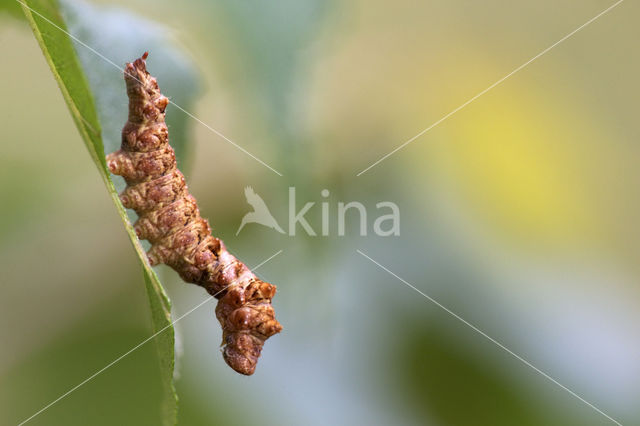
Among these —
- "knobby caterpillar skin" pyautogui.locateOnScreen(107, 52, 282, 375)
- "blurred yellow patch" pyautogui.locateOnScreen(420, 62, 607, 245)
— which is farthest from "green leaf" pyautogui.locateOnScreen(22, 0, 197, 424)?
"blurred yellow patch" pyautogui.locateOnScreen(420, 62, 607, 245)

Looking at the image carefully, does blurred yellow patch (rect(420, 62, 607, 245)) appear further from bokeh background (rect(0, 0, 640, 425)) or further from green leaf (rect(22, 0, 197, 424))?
green leaf (rect(22, 0, 197, 424))

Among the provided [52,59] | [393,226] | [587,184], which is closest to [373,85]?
[393,226]

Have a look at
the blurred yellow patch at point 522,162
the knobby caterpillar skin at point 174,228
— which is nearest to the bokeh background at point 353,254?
the blurred yellow patch at point 522,162

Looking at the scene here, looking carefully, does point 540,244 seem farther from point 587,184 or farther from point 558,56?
point 558,56

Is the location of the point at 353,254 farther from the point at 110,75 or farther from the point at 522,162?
the point at 110,75

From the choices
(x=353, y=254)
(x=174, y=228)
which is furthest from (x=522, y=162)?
(x=174, y=228)
